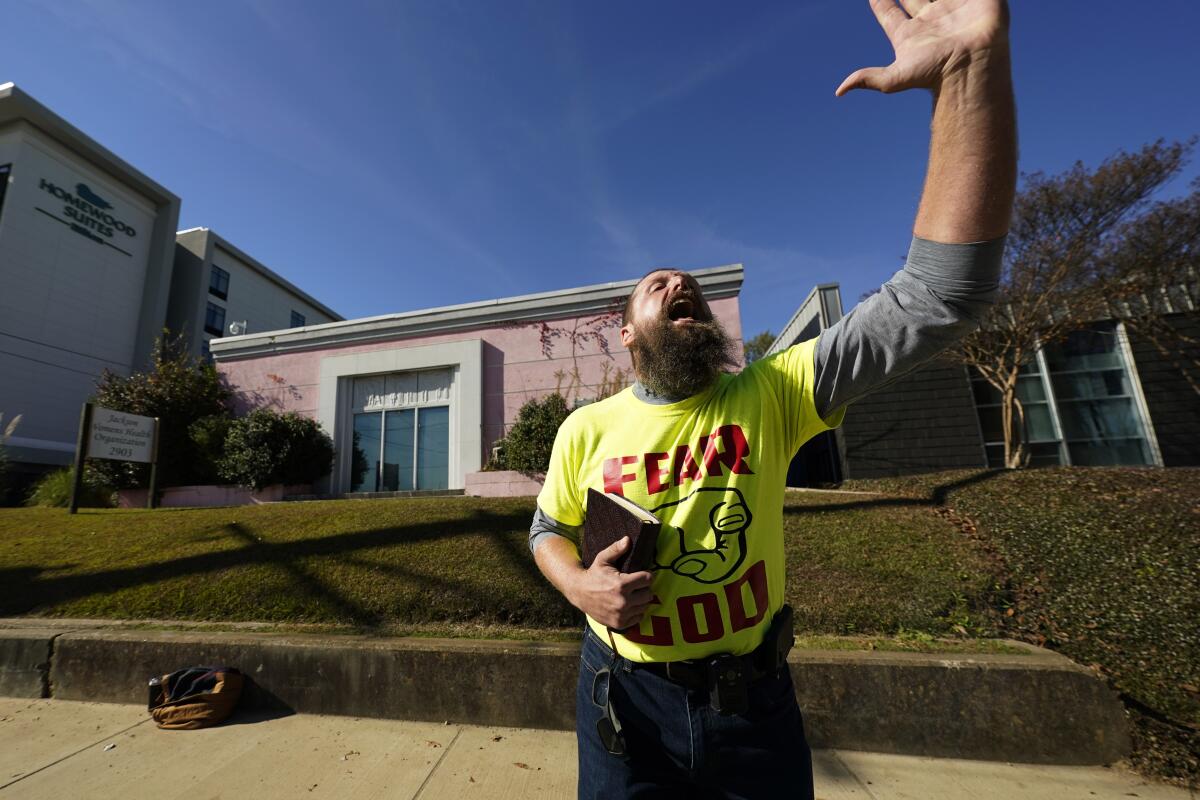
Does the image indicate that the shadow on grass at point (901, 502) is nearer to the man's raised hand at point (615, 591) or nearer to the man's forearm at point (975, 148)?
the man's raised hand at point (615, 591)

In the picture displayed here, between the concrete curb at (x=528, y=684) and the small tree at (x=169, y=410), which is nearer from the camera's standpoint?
the concrete curb at (x=528, y=684)

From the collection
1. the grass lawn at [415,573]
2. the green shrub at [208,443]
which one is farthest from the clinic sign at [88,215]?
the grass lawn at [415,573]

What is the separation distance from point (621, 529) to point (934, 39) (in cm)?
124

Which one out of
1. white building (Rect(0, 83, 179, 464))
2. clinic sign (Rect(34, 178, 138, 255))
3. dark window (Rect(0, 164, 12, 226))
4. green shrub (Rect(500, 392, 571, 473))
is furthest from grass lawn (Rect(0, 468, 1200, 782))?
clinic sign (Rect(34, 178, 138, 255))

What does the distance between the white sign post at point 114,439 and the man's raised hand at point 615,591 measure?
10.5 meters

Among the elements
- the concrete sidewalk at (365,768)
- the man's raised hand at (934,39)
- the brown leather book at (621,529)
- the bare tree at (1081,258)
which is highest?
the bare tree at (1081,258)

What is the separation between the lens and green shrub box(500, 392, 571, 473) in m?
8.58

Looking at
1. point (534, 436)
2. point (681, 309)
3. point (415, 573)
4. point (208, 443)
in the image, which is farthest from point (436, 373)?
point (681, 309)

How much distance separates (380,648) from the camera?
3498 mm

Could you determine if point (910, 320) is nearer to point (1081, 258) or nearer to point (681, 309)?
point (681, 309)

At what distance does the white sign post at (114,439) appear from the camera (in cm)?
815

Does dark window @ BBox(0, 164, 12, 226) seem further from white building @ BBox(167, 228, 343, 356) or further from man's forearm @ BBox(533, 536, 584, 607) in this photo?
man's forearm @ BBox(533, 536, 584, 607)

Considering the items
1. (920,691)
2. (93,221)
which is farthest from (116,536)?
(93,221)

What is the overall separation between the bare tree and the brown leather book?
9933 mm
